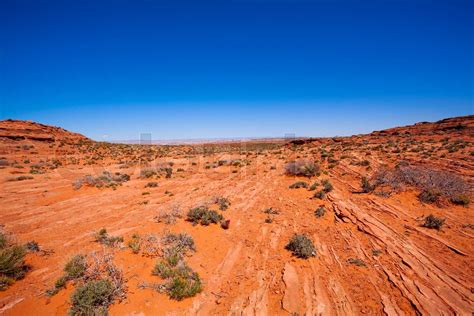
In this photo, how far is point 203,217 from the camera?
25.7 feet

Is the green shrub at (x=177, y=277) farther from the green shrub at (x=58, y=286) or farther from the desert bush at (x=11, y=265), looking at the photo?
the desert bush at (x=11, y=265)

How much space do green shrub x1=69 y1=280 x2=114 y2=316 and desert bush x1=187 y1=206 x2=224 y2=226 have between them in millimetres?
3698

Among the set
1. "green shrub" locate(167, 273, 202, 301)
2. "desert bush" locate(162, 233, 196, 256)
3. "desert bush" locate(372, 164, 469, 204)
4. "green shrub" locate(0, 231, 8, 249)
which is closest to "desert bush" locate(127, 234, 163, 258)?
"desert bush" locate(162, 233, 196, 256)

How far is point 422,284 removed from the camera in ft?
14.7

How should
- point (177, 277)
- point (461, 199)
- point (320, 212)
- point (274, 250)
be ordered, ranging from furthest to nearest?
point (320, 212)
point (461, 199)
point (274, 250)
point (177, 277)

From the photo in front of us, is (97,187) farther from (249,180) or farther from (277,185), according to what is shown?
(277,185)

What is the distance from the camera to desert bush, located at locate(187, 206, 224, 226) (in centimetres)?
777

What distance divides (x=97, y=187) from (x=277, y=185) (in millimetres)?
10695

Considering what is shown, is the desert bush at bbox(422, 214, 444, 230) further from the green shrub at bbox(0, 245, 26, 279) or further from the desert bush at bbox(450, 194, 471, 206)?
the green shrub at bbox(0, 245, 26, 279)

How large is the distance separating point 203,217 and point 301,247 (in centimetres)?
341

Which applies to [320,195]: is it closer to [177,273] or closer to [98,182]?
[177,273]

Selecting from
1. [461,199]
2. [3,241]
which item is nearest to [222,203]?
[3,241]

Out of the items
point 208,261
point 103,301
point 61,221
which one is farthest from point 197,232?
point 61,221

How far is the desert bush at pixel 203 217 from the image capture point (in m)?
7.77
